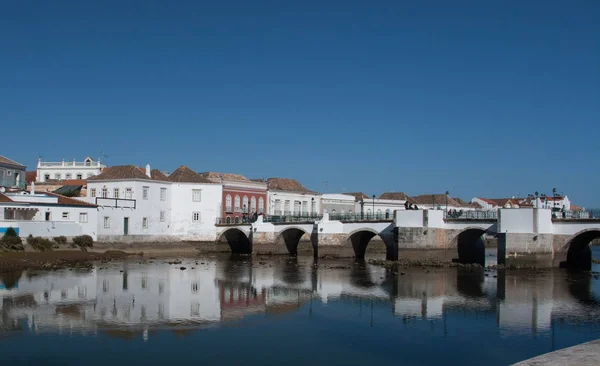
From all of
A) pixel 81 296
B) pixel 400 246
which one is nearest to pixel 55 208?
pixel 81 296

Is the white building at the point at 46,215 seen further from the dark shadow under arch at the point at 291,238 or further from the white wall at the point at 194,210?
the dark shadow under arch at the point at 291,238

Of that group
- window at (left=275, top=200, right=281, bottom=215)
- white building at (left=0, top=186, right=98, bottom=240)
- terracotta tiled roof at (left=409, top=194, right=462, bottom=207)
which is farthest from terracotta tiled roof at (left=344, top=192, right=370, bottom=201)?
white building at (left=0, top=186, right=98, bottom=240)

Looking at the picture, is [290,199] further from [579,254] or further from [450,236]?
[579,254]

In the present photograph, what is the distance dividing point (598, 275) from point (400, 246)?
12.9 m

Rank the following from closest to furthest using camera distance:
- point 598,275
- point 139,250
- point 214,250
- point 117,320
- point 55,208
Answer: point 117,320
point 598,275
point 55,208
point 139,250
point 214,250

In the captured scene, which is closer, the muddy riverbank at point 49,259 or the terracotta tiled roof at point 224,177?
the muddy riverbank at point 49,259

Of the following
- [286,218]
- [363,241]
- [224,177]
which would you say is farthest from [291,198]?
[363,241]

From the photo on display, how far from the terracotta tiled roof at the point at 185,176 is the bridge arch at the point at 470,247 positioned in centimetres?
2524

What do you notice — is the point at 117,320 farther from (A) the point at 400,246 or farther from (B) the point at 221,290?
(A) the point at 400,246

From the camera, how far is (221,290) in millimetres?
31062

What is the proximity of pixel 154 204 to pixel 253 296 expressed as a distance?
30.2m

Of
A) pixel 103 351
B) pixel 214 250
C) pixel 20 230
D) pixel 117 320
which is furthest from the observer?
pixel 214 250

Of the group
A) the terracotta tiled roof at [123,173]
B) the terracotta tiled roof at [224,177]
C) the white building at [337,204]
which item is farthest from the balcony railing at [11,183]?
the white building at [337,204]

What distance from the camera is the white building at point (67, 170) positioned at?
78875mm
